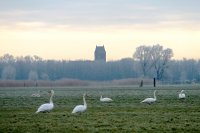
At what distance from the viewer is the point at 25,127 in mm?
18641

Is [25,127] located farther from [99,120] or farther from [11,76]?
[11,76]

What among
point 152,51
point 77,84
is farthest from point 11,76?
point 77,84

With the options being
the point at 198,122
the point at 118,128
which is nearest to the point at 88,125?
the point at 118,128

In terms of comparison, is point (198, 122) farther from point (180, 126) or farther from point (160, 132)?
point (160, 132)

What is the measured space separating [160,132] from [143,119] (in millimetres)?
4395

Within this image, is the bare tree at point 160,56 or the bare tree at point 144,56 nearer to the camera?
the bare tree at point 160,56

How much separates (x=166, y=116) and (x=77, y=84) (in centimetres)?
9546

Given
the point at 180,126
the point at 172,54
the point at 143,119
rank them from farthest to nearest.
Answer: the point at 172,54, the point at 143,119, the point at 180,126

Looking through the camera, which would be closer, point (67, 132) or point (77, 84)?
point (67, 132)

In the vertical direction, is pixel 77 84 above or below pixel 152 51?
below

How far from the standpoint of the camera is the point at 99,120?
21016 mm

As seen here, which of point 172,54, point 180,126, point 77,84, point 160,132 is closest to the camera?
point 160,132

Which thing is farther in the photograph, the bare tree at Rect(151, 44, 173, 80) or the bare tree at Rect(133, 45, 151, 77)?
the bare tree at Rect(133, 45, 151, 77)

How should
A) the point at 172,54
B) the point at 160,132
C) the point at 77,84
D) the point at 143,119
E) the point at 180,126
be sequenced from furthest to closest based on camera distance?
1. the point at 172,54
2. the point at 77,84
3. the point at 143,119
4. the point at 180,126
5. the point at 160,132
